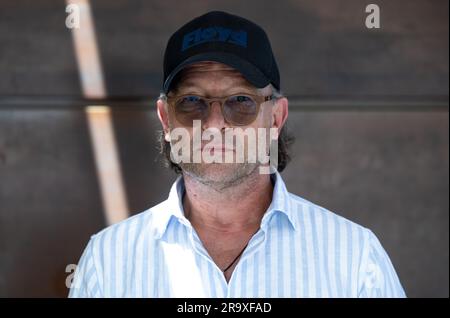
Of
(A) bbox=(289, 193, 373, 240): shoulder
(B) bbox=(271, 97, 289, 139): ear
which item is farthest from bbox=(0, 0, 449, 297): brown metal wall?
(A) bbox=(289, 193, 373, 240): shoulder

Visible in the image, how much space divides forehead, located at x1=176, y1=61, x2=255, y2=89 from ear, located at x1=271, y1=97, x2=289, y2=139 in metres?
0.14

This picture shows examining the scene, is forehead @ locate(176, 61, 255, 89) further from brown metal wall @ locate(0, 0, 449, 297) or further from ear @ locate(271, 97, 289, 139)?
brown metal wall @ locate(0, 0, 449, 297)

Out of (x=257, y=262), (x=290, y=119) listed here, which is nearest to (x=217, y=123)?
(x=257, y=262)

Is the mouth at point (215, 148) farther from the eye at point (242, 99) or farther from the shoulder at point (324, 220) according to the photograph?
the shoulder at point (324, 220)

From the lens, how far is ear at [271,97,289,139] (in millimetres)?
2059

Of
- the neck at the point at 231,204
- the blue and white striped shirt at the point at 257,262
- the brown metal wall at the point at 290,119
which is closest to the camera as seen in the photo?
the blue and white striped shirt at the point at 257,262

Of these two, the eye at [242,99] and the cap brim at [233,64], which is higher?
the cap brim at [233,64]

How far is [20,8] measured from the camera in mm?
3107

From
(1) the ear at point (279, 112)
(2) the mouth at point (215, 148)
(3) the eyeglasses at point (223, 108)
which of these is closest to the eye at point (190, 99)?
(3) the eyeglasses at point (223, 108)

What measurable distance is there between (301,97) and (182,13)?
59cm

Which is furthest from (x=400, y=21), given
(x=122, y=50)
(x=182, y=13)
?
(x=122, y=50)

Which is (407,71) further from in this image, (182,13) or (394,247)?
(182,13)

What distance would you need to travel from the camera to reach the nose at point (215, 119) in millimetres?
1906

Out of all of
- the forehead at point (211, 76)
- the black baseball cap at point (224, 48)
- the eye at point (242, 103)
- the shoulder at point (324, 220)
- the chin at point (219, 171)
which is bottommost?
the shoulder at point (324, 220)
